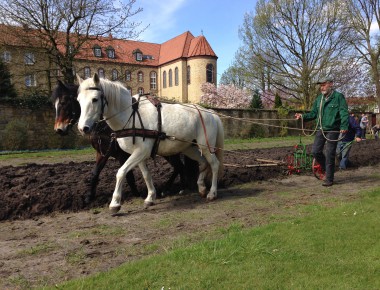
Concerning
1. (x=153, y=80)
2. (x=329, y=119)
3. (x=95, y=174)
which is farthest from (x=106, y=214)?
(x=153, y=80)

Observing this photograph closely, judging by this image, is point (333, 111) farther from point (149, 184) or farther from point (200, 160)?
point (149, 184)

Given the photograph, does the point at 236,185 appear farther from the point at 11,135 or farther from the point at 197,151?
the point at 11,135

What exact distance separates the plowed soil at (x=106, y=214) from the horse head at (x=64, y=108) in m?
1.31

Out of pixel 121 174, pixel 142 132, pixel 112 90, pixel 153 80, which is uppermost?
pixel 153 80

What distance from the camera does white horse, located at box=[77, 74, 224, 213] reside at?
5285 millimetres

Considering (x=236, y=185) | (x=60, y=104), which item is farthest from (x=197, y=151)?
(x=60, y=104)

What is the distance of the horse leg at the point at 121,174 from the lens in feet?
18.1

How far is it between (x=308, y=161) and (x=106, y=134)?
4.97m

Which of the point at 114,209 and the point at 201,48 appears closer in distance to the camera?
the point at 114,209

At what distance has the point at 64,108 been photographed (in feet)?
18.1

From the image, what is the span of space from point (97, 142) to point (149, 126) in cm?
Result: 100

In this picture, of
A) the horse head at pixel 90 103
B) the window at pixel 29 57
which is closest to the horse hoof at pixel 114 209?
the horse head at pixel 90 103

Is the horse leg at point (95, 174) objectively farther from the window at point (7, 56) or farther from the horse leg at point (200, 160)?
the window at point (7, 56)

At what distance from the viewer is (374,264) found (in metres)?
3.35
